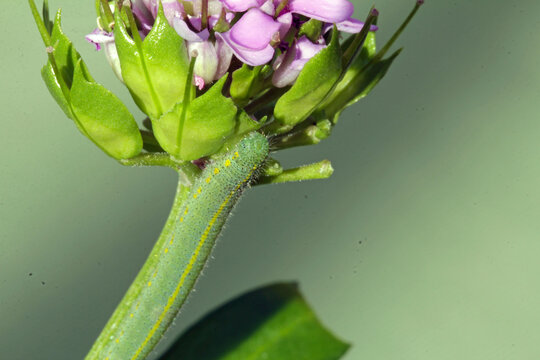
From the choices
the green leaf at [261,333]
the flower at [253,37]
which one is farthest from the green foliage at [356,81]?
the green leaf at [261,333]

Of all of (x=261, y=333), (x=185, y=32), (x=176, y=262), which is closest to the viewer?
(x=185, y=32)

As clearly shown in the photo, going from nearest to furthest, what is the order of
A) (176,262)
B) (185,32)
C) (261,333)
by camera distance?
1. (185,32)
2. (176,262)
3. (261,333)

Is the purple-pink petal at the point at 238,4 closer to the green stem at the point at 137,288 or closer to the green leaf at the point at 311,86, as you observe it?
the green leaf at the point at 311,86

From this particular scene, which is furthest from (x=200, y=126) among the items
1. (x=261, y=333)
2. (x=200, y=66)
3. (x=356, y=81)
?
(x=261, y=333)

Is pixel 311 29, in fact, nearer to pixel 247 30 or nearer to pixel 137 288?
pixel 247 30

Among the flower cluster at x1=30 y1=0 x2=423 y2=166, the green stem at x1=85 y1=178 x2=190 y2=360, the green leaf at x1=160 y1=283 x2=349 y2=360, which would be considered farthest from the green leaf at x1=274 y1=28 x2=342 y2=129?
the green leaf at x1=160 y1=283 x2=349 y2=360

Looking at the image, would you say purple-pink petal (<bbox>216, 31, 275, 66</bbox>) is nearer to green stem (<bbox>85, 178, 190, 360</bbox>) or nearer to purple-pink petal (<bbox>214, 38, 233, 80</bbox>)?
purple-pink petal (<bbox>214, 38, 233, 80</bbox>)

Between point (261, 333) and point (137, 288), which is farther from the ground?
point (137, 288)
